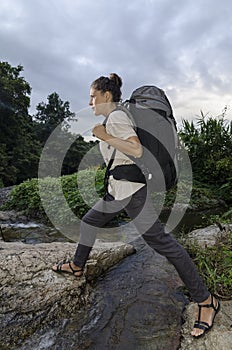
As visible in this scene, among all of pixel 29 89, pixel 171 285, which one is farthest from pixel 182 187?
pixel 29 89

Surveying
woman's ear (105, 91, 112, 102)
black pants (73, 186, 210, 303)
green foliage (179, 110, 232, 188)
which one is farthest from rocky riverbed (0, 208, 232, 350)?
green foliage (179, 110, 232, 188)

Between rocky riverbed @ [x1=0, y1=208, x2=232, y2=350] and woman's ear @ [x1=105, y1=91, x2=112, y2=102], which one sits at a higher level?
woman's ear @ [x1=105, y1=91, x2=112, y2=102]

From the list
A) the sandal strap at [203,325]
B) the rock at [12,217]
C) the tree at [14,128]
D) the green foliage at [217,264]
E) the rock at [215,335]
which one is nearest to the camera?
the rock at [215,335]

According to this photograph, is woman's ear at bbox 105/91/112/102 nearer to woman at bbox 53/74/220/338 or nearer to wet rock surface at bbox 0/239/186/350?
woman at bbox 53/74/220/338

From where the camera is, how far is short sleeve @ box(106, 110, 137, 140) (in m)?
1.65

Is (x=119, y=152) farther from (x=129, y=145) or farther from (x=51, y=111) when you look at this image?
(x=51, y=111)

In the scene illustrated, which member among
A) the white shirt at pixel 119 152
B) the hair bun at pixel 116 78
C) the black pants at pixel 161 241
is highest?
the hair bun at pixel 116 78

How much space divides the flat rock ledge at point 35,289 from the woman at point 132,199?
715 mm

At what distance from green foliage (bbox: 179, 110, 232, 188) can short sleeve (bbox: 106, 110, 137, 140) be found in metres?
6.75

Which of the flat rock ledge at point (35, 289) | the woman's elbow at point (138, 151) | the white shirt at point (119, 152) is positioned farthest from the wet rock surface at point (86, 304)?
the woman's elbow at point (138, 151)

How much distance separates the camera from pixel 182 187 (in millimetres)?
7609

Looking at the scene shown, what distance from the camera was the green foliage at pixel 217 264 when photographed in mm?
2127

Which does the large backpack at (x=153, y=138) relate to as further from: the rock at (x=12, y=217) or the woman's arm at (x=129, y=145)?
the rock at (x=12, y=217)

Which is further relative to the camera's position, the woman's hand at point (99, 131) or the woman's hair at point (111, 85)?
the woman's hair at point (111, 85)
